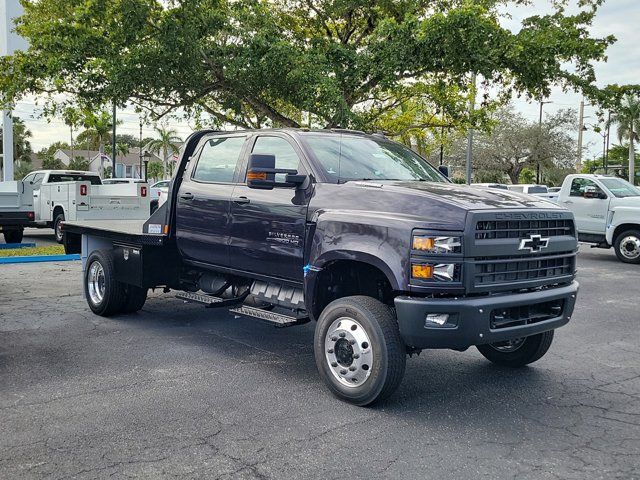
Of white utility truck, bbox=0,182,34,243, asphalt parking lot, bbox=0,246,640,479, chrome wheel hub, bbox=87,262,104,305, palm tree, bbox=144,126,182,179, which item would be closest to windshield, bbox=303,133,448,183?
asphalt parking lot, bbox=0,246,640,479

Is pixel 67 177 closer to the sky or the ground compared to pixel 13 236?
closer to the sky

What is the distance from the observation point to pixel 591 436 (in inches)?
176

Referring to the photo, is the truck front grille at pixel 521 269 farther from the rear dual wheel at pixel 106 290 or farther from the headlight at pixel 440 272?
the rear dual wheel at pixel 106 290

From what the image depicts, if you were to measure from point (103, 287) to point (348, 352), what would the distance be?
164 inches

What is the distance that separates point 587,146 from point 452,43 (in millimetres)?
48883

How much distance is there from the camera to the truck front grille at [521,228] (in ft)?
15.5

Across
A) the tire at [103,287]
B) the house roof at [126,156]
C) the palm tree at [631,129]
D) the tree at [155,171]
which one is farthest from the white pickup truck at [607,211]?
the house roof at [126,156]

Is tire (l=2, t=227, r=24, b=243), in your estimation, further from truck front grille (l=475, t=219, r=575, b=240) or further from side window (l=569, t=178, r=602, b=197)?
truck front grille (l=475, t=219, r=575, b=240)

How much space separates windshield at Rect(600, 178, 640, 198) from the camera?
49.9 feet

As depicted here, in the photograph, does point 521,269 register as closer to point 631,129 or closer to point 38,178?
point 38,178

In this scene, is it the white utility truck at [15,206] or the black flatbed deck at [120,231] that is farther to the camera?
the white utility truck at [15,206]

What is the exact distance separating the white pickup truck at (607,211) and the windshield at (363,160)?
31.5 feet

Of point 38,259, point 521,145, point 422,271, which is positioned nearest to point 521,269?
point 422,271

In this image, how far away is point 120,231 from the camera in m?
7.64
